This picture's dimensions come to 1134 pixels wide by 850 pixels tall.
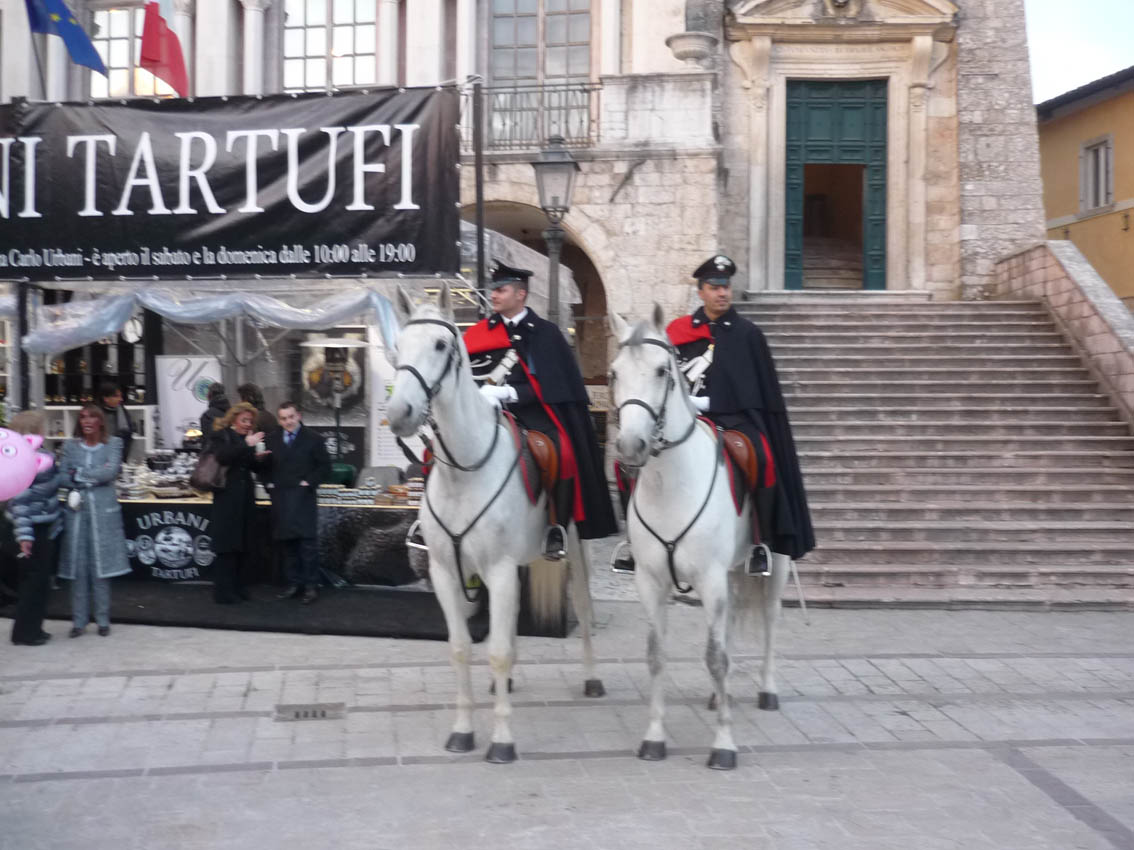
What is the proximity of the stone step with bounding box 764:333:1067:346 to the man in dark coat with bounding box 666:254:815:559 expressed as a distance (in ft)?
28.8

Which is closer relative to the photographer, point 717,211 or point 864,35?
point 717,211

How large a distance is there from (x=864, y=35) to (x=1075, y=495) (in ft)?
31.0

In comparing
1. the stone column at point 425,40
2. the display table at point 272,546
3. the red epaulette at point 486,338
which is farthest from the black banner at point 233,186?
the stone column at point 425,40

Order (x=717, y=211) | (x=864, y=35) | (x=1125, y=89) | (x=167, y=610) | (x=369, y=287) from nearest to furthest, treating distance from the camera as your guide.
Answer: (x=167, y=610) < (x=369, y=287) < (x=717, y=211) < (x=864, y=35) < (x=1125, y=89)

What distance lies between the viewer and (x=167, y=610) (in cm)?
1008

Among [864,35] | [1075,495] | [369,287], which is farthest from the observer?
[864,35]

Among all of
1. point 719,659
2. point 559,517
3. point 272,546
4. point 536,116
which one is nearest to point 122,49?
point 536,116

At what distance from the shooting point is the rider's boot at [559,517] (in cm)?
673

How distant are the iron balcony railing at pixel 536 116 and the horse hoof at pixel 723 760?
12171 millimetres

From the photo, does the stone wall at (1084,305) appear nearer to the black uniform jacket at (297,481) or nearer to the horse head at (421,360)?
the black uniform jacket at (297,481)

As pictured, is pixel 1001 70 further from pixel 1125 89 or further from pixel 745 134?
pixel 1125 89

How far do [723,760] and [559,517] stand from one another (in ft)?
5.35

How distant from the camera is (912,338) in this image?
15898 mm

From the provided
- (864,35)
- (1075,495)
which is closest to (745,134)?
(864,35)
